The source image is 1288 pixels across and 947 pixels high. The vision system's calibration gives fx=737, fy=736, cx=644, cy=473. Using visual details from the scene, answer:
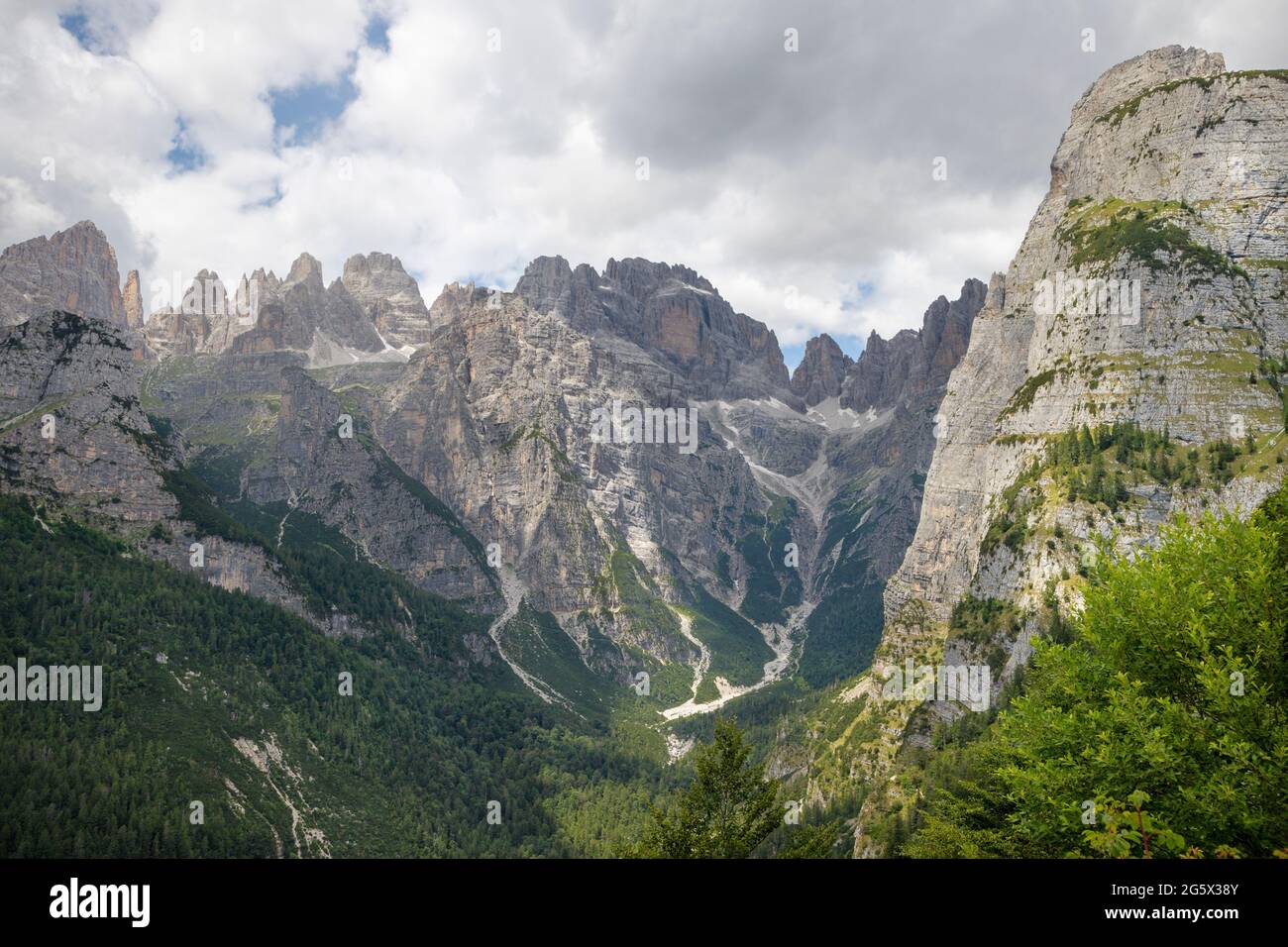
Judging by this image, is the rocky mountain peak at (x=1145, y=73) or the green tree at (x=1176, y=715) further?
the rocky mountain peak at (x=1145, y=73)

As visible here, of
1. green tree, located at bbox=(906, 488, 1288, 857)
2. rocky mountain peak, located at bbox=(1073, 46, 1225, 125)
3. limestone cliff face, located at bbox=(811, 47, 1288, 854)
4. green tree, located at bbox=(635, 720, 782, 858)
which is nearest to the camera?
green tree, located at bbox=(906, 488, 1288, 857)

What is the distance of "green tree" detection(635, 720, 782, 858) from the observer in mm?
33375

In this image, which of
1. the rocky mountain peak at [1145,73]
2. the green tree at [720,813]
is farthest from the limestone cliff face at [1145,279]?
the green tree at [720,813]

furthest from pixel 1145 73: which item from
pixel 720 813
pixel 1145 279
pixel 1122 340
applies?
pixel 720 813

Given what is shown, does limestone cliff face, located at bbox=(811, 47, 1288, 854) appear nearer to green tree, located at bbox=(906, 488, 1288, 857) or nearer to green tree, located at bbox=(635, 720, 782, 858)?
green tree, located at bbox=(635, 720, 782, 858)

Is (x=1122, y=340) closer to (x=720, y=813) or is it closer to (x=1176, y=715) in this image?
(x=720, y=813)

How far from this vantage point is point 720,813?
35.7 metres

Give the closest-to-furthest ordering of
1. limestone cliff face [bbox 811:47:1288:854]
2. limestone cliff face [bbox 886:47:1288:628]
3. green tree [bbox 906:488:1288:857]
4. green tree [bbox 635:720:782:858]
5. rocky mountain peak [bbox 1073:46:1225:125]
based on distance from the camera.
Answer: green tree [bbox 906:488:1288:857], green tree [bbox 635:720:782:858], limestone cliff face [bbox 811:47:1288:854], limestone cliff face [bbox 886:47:1288:628], rocky mountain peak [bbox 1073:46:1225:125]

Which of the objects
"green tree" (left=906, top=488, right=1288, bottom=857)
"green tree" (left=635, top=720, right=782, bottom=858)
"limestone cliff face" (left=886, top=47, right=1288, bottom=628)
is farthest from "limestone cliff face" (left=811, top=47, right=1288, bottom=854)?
"green tree" (left=906, top=488, right=1288, bottom=857)

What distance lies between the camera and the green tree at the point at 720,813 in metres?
33.4

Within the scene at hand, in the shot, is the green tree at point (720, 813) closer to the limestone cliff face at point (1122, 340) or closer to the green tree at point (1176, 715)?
the green tree at point (1176, 715)
